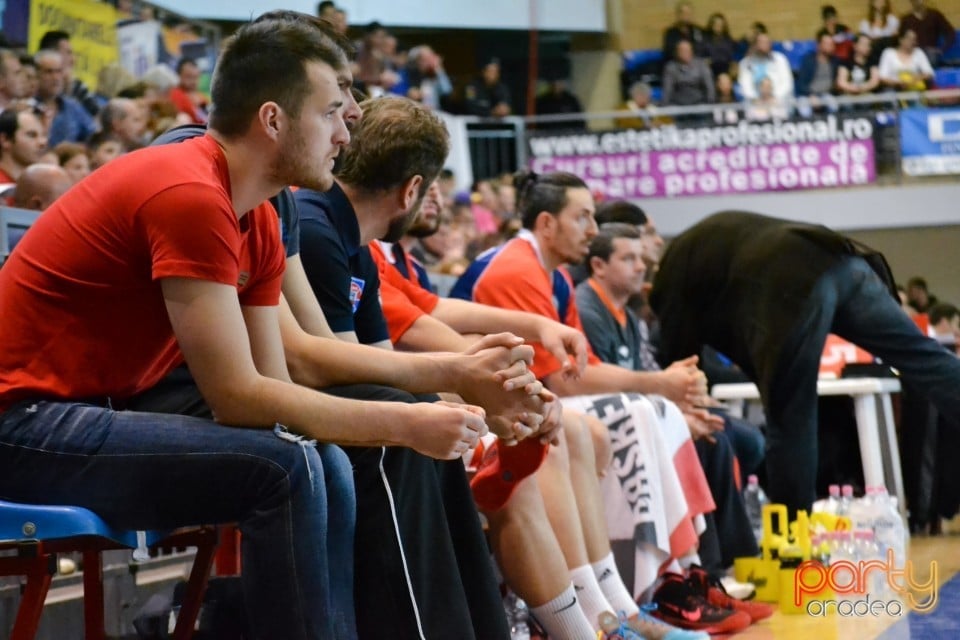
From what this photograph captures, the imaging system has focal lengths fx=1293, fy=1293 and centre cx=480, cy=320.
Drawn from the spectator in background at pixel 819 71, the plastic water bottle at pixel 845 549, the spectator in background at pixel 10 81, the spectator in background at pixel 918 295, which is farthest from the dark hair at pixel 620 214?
the spectator in background at pixel 819 71

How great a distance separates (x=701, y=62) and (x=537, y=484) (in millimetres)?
11026

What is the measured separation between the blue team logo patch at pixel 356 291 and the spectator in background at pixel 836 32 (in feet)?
36.5

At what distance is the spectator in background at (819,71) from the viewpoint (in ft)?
42.4

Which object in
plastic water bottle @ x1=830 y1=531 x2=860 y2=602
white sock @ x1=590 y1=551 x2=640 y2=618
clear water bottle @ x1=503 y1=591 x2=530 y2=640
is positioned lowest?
plastic water bottle @ x1=830 y1=531 x2=860 y2=602

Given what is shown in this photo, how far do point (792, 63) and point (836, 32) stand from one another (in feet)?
1.97

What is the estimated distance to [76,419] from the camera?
1.89 meters

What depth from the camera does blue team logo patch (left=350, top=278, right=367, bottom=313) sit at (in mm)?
2737

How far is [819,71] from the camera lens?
512 inches

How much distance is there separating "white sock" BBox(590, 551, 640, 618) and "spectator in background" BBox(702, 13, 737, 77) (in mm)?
11035

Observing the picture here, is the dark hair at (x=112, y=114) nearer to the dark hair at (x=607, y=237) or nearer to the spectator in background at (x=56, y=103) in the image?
the spectator in background at (x=56, y=103)

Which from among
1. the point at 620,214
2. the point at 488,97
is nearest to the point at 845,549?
the point at 620,214

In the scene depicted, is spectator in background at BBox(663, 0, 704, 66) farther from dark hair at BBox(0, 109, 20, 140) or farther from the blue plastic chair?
the blue plastic chair

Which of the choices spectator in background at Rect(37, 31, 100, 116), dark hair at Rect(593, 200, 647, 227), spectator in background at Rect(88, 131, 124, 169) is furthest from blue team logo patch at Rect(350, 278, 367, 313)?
spectator in background at Rect(37, 31, 100, 116)

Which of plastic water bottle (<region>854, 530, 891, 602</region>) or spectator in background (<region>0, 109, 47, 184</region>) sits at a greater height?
spectator in background (<region>0, 109, 47, 184</region>)
